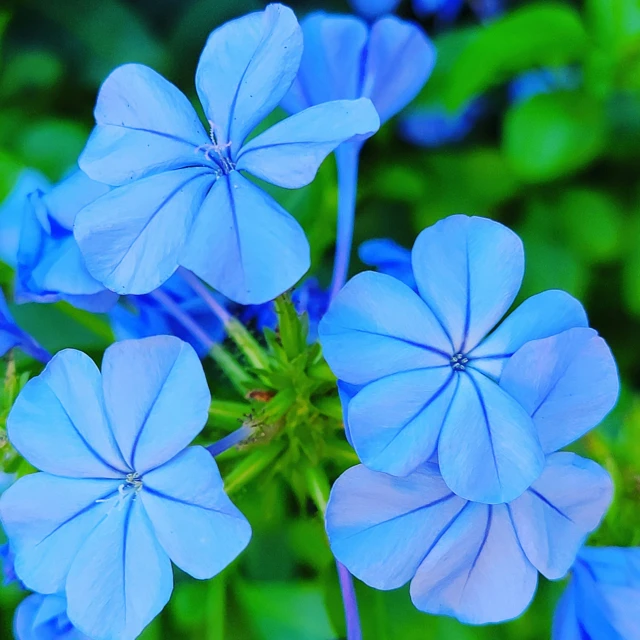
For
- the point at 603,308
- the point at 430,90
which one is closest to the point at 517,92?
the point at 430,90

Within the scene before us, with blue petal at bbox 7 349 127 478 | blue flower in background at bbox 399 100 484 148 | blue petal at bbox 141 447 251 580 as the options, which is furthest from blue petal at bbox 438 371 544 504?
blue flower in background at bbox 399 100 484 148

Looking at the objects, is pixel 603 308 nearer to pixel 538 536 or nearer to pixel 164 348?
pixel 538 536

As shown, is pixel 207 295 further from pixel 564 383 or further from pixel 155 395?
pixel 564 383

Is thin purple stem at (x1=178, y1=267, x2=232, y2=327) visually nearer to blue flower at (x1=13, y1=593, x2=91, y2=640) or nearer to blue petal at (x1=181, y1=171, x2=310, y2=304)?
blue petal at (x1=181, y1=171, x2=310, y2=304)

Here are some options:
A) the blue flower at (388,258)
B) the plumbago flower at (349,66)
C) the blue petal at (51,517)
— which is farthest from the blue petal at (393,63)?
the blue petal at (51,517)

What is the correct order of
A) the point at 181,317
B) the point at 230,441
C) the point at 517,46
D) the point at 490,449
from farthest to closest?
the point at 517,46 < the point at 181,317 < the point at 230,441 < the point at 490,449

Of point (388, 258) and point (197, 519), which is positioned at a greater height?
point (388, 258)

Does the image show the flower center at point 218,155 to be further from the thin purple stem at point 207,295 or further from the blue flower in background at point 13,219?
the blue flower in background at point 13,219

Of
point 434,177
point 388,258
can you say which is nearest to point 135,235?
point 388,258
